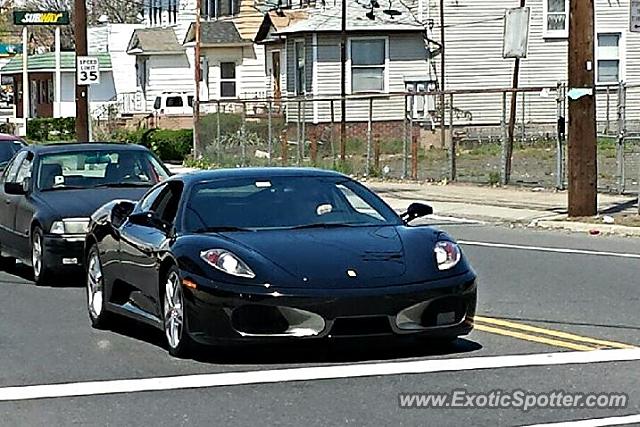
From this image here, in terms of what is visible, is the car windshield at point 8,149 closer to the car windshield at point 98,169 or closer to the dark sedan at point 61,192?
the dark sedan at point 61,192

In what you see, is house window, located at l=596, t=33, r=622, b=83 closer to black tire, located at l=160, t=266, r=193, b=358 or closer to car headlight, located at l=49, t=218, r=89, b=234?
car headlight, located at l=49, t=218, r=89, b=234

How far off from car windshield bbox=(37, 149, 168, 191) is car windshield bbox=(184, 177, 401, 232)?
5.06 metres

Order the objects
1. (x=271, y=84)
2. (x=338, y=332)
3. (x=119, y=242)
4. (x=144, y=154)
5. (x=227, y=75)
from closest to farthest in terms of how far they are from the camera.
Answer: (x=338, y=332)
(x=119, y=242)
(x=144, y=154)
(x=271, y=84)
(x=227, y=75)

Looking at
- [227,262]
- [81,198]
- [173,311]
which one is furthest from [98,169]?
[227,262]

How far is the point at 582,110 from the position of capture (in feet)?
66.7

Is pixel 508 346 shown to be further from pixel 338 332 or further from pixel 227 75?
Result: pixel 227 75

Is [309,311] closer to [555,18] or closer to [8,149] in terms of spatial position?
[8,149]

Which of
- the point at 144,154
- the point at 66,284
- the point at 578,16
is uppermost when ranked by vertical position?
the point at 578,16

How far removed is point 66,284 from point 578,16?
30.2ft

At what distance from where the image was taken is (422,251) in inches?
368

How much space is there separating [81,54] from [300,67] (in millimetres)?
13211

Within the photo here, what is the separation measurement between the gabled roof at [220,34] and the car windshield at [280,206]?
46.5 m

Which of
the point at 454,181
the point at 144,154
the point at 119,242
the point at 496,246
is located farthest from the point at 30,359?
the point at 454,181

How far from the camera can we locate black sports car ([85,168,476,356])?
891 cm
